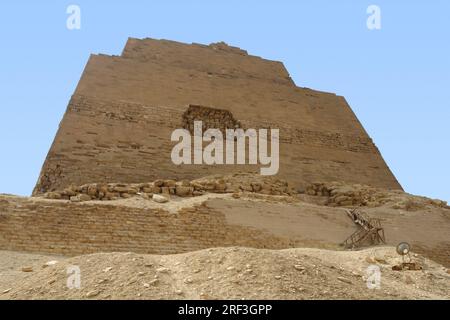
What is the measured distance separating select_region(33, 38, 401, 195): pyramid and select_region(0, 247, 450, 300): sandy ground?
5.68m

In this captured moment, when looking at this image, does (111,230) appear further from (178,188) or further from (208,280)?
(208,280)

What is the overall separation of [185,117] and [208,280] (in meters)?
9.54

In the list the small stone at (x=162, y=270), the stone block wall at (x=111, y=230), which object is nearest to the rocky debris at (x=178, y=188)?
the stone block wall at (x=111, y=230)

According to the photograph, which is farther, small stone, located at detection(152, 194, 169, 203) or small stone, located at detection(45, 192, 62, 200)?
small stone, located at detection(152, 194, 169, 203)

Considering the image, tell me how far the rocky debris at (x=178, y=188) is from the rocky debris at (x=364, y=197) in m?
1.00

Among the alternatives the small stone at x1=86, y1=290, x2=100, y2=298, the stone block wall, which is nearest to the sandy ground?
the small stone at x1=86, y1=290, x2=100, y2=298

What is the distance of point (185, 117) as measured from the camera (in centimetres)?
1371

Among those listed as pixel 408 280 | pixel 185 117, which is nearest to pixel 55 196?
pixel 408 280

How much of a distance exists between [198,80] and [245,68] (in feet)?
8.68

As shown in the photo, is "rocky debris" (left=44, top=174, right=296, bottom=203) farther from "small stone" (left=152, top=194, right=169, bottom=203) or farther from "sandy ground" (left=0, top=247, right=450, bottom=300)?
"sandy ground" (left=0, top=247, right=450, bottom=300)

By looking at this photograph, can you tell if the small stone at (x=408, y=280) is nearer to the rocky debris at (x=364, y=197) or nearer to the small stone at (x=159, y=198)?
the small stone at (x=159, y=198)

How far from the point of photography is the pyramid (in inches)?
441
